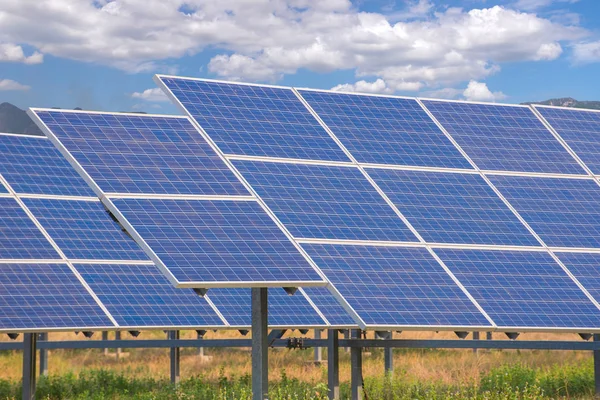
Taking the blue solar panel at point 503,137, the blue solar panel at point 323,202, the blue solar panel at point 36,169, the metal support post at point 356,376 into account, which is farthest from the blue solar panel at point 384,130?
the blue solar panel at point 36,169

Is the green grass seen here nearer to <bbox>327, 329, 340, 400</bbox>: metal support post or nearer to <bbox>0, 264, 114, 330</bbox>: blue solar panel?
<bbox>0, 264, 114, 330</bbox>: blue solar panel

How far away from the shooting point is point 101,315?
22.2m

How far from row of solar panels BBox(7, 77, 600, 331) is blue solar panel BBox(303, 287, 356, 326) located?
514 cm

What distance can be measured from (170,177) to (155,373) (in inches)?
945

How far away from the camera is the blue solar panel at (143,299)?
22.9 meters

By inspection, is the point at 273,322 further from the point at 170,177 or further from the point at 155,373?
the point at 155,373

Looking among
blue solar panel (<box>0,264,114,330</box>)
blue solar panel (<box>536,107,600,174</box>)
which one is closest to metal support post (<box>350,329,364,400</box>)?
blue solar panel (<box>0,264,114,330</box>)

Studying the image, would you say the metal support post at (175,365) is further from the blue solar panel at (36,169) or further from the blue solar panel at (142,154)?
the blue solar panel at (142,154)

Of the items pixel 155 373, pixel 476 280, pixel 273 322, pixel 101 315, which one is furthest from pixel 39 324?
pixel 155 373

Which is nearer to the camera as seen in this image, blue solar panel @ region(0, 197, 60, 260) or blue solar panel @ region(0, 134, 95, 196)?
blue solar panel @ region(0, 197, 60, 260)

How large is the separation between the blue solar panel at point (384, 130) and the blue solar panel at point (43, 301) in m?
6.93

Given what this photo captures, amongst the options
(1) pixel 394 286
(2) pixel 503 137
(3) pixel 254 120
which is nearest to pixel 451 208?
(1) pixel 394 286

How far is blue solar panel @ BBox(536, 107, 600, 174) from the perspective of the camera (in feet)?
74.2

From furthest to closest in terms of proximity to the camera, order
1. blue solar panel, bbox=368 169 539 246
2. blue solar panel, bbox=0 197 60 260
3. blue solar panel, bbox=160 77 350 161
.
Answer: blue solar panel, bbox=0 197 60 260, blue solar panel, bbox=160 77 350 161, blue solar panel, bbox=368 169 539 246
